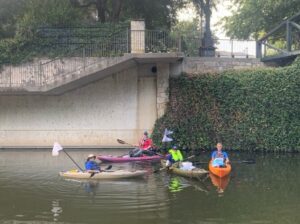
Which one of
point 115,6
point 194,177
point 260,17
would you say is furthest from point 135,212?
point 260,17

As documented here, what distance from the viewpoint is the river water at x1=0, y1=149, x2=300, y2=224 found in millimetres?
11484

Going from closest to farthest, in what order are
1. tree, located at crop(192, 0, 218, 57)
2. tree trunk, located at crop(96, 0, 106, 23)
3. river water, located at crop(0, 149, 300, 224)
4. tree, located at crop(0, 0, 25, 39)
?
river water, located at crop(0, 149, 300, 224)
tree, located at crop(0, 0, 25, 39)
tree, located at crop(192, 0, 218, 57)
tree trunk, located at crop(96, 0, 106, 23)

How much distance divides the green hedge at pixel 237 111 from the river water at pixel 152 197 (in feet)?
14.6

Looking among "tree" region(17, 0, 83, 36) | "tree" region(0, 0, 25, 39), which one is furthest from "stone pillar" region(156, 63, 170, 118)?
"tree" region(0, 0, 25, 39)

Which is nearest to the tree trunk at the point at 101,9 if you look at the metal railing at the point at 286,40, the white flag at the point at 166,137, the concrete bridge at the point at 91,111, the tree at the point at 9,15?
the tree at the point at 9,15

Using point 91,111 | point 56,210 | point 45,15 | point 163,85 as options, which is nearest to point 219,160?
point 56,210

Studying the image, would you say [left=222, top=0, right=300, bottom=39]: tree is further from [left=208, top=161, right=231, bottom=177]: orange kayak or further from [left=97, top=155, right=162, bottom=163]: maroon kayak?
[left=208, top=161, right=231, bottom=177]: orange kayak

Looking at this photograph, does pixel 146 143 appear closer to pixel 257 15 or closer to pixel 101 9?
pixel 101 9

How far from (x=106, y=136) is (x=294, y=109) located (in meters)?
10.3

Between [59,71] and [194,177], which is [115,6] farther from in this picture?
[194,177]

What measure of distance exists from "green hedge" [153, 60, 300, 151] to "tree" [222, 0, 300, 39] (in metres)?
7.48

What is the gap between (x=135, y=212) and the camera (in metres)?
11.9

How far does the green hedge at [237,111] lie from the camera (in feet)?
78.7

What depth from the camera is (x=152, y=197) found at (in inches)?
538
